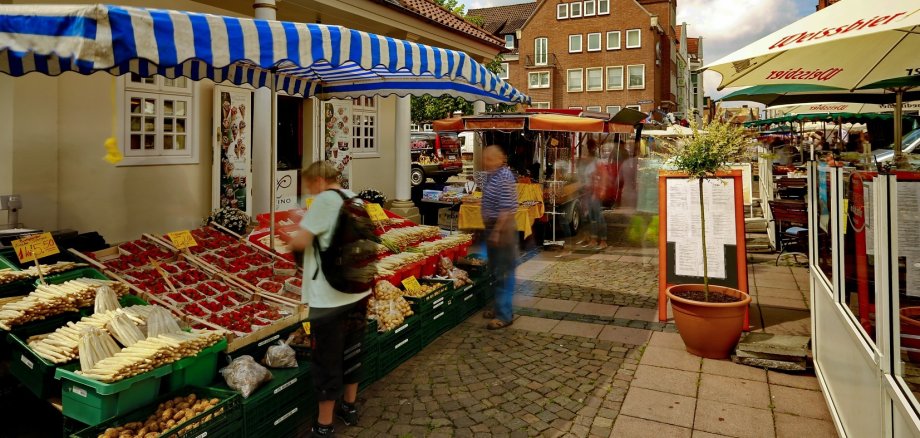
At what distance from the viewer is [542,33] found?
49.3m

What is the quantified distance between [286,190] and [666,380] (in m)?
7.82

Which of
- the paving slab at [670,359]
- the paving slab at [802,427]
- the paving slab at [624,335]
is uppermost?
the paving slab at [624,335]

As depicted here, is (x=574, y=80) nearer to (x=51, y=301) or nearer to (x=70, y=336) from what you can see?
(x=51, y=301)

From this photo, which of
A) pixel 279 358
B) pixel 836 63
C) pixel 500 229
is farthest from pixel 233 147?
pixel 836 63

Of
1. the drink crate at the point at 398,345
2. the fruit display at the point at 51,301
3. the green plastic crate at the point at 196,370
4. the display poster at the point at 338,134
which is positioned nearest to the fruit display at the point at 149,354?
the green plastic crate at the point at 196,370

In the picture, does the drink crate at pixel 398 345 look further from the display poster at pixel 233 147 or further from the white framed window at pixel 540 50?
the white framed window at pixel 540 50

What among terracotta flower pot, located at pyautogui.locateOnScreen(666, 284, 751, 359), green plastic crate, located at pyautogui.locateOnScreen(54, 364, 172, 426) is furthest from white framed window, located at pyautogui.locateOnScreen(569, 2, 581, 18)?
green plastic crate, located at pyautogui.locateOnScreen(54, 364, 172, 426)

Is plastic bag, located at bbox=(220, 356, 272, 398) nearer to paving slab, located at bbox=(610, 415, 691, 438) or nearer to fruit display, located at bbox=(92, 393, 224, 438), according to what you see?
fruit display, located at bbox=(92, 393, 224, 438)

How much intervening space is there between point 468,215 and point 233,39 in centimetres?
740

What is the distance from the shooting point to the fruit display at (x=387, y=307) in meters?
5.43

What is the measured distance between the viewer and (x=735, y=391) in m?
4.90

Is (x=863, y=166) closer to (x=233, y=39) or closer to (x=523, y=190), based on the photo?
(x=233, y=39)

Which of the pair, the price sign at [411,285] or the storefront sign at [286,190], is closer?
the price sign at [411,285]

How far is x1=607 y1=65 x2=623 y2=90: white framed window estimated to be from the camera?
46.2 m
